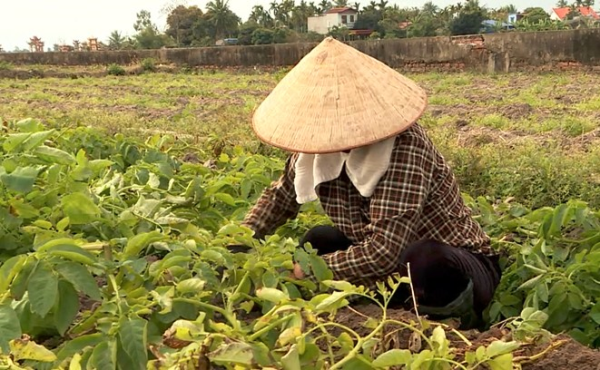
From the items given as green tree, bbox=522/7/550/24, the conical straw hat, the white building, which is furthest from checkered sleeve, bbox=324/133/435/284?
the white building

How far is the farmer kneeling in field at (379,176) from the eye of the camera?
6.21 feet

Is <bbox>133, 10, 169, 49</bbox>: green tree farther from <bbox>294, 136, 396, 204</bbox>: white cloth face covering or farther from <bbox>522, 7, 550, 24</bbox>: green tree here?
<bbox>294, 136, 396, 204</bbox>: white cloth face covering

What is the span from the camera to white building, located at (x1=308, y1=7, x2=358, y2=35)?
6182 centimetres

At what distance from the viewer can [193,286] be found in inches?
52.4

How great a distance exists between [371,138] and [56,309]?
2.97 ft

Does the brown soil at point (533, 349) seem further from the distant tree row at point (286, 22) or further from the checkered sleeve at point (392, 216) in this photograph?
the distant tree row at point (286, 22)

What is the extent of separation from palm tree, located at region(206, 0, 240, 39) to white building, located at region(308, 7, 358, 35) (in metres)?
9.80

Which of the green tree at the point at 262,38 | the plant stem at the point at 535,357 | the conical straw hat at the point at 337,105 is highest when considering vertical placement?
the green tree at the point at 262,38

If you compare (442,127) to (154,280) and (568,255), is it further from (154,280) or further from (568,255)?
(154,280)

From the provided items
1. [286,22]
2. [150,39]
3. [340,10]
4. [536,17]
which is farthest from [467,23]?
[340,10]

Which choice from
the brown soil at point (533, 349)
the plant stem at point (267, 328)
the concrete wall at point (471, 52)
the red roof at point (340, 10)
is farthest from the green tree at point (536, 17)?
the red roof at point (340, 10)

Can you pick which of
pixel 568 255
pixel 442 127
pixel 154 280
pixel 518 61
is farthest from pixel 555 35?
pixel 154 280

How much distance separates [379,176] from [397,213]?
113 mm

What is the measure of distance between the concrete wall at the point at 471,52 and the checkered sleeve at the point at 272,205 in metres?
12.5
